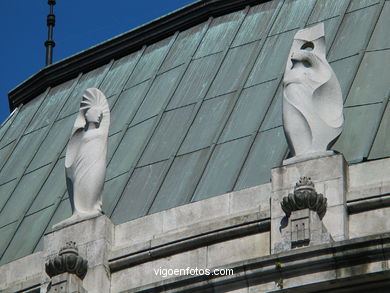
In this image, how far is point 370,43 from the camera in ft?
126

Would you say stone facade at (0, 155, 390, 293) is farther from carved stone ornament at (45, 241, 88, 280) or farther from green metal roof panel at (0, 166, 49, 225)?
green metal roof panel at (0, 166, 49, 225)

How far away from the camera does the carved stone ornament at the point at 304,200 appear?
108 ft

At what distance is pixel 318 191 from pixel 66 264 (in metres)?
5.03

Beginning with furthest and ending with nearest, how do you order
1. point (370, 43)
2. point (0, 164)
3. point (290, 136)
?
point (0, 164), point (370, 43), point (290, 136)

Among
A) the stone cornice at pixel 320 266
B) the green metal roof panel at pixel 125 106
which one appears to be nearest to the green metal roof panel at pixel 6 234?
the green metal roof panel at pixel 125 106

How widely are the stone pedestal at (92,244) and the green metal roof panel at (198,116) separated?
1.62 meters

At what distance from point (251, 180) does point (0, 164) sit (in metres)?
9.62

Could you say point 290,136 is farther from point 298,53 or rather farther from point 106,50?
point 106,50

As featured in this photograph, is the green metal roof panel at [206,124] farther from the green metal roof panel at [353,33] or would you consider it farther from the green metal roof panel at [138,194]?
the green metal roof panel at [353,33]

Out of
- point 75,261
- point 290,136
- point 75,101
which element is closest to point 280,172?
point 290,136

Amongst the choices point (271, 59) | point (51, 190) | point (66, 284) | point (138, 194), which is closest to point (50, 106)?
point (51, 190)

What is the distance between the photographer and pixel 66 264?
3525 centimetres

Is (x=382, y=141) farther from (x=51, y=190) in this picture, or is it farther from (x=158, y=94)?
(x=51, y=190)

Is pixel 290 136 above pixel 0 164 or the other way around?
the other way around
